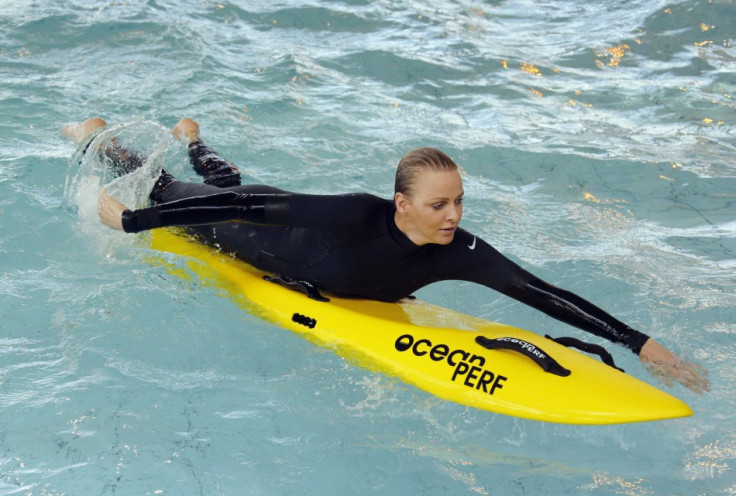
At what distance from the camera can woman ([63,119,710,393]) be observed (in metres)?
3.58

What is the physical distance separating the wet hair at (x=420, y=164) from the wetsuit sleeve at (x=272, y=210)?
31cm

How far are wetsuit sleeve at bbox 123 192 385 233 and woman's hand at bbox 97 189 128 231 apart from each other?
9.4 inches

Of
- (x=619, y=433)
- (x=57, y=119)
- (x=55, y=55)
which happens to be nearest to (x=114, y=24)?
(x=55, y=55)

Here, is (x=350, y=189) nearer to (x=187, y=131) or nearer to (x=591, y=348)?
(x=187, y=131)

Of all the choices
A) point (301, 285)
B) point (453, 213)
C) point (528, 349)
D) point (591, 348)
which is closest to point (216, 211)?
point (301, 285)

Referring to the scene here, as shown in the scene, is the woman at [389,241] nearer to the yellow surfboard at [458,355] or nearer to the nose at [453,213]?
the nose at [453,213]

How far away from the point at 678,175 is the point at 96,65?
5.34m

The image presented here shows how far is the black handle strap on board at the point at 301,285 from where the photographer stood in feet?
13.9

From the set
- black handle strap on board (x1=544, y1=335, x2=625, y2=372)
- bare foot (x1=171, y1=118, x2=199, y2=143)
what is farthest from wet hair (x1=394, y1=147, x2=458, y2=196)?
bare foot (x1=171, y1=118, x2=199, y2=143)

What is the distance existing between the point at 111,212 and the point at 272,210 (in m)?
0.91

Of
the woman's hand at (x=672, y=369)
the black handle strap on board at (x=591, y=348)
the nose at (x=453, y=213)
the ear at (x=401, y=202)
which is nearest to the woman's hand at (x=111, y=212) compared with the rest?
the ear at (x=401, y=202)

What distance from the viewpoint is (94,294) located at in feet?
14.4

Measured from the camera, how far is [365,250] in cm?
397

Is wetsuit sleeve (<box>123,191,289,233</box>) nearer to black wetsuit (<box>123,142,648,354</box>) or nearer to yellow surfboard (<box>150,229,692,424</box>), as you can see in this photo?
black wetsuit (<box>123,142,648,354</box>)
